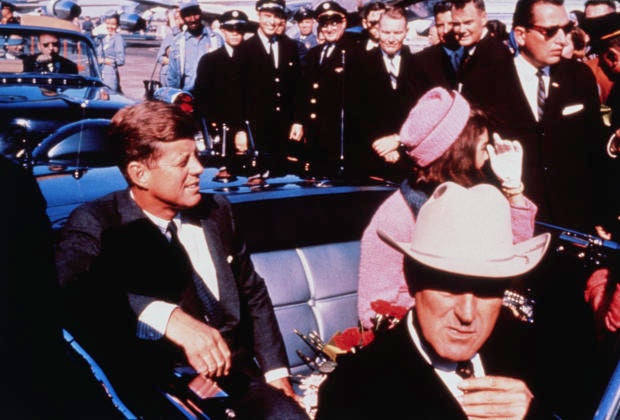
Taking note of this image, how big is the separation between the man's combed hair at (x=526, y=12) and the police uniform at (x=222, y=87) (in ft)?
9.50

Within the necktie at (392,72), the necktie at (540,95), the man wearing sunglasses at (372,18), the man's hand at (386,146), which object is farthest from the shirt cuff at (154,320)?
the man wearing sunglasses at (372,18)

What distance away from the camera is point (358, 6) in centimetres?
957

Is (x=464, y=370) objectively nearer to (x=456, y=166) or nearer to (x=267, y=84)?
(x=456, y=166)

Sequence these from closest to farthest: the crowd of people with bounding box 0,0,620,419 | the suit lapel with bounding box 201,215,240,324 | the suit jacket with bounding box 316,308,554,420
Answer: the suit jacket with bounding box 316,308,554,420
the crowd of people with bounding box 0,0,620,419
the suit lapel with bounding box 201,215,240,324

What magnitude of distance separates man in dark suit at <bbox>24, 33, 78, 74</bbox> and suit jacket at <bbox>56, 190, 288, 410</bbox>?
6.18 m

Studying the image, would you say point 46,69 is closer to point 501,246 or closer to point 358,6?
point 358,6

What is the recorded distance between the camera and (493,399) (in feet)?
5.65

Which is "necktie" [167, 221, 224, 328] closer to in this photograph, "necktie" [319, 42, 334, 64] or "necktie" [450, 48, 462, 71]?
"necktie" [450, 48, 462, 71]

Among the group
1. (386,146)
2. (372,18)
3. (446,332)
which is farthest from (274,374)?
(372,18)

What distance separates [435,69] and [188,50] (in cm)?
555

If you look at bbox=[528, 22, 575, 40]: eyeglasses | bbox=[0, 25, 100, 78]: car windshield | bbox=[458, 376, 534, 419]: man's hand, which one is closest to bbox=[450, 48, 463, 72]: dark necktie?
bbox=[528, 22, 575, 40]: eyeglasses

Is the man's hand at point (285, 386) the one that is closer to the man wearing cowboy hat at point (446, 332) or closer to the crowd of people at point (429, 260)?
the crowd of people at point (429, 260)

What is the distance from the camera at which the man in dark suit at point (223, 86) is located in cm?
607

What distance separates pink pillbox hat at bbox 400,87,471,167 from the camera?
2.58 meters
